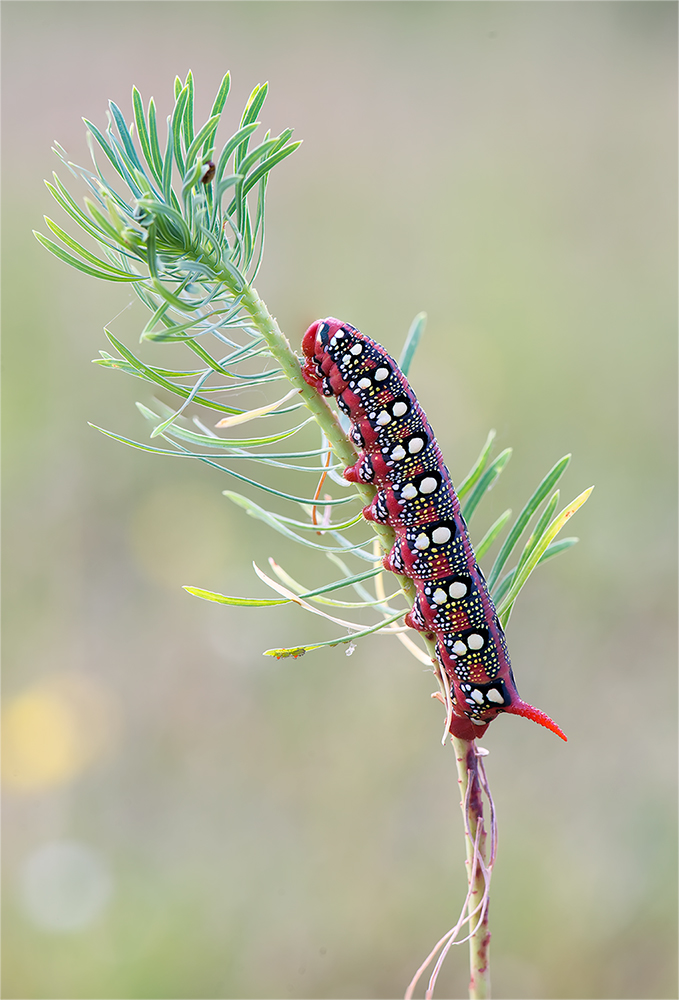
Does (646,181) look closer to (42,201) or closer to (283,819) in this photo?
(42,201)

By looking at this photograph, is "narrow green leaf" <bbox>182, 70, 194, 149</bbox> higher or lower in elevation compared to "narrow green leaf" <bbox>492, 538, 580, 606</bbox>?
higher

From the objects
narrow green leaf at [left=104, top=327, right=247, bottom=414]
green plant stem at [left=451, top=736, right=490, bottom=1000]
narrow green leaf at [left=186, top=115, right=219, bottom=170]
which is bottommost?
green plant stem at [left=451, top=736, right=490, bottom=1000]

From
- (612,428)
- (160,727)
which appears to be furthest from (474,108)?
(160,727)

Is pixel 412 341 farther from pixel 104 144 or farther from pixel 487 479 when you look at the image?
pixel 104 144

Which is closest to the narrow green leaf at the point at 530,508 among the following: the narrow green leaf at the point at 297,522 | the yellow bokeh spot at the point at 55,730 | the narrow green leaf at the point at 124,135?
the narrow green leaf at the point at 297,522

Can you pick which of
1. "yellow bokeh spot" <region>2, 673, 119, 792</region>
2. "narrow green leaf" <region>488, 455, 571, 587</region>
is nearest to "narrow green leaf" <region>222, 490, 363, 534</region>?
"narrow green leaf" <region>488, 455, 571, 587</region>

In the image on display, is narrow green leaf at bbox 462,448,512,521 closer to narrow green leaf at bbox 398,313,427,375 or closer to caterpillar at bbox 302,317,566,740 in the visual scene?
caterpillar at bbox 302,317,566,740

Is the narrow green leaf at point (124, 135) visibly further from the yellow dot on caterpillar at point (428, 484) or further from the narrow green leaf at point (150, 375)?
the yellow dot on caterpillar at point (428, 484)
